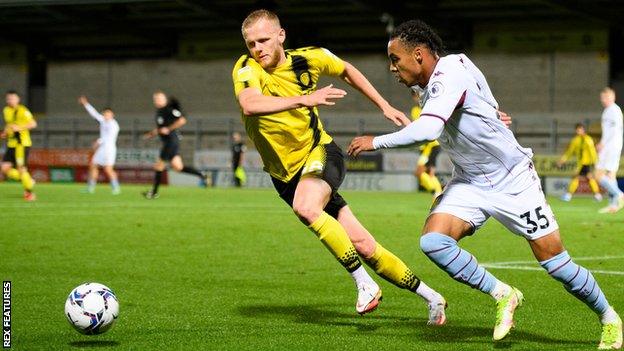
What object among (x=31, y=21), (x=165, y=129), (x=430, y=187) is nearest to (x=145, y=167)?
(x=31, y=21)

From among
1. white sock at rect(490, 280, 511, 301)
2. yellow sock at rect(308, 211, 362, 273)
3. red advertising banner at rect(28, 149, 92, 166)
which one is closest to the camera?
white sock at rect(490, 280, 511, 301)

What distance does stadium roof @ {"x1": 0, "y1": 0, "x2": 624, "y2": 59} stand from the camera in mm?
38438

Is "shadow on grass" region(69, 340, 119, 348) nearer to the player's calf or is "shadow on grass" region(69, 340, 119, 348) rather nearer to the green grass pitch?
the green grass pitch

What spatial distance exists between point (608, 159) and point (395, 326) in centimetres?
1383

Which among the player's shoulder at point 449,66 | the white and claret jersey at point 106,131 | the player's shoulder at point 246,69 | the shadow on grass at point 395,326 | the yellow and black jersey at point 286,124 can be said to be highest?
the player's shoulder at point 449,66

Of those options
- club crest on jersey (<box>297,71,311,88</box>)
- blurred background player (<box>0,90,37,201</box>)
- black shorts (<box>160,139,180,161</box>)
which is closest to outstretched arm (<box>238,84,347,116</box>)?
club crest on jersey (<box>297,71,311,88</box>)

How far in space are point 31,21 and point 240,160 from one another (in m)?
14.1

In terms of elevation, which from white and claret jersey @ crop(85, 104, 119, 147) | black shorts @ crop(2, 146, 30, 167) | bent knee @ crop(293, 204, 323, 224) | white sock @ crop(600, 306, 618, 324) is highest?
bent knee @ crop(293, 204, 323, 224)

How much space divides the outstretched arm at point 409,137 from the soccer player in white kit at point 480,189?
0.11 m

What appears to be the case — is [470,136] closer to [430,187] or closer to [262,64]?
[262,64]

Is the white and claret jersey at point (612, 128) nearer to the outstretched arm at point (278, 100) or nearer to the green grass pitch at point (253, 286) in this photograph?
the green grass pitch at point (253, 286)

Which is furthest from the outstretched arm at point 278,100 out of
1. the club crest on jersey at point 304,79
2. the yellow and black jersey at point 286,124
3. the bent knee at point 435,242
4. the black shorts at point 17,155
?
the black shorts at point 17,155

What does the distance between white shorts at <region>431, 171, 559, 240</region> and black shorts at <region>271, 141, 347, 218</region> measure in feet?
3.80

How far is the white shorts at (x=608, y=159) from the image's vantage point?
1989cm
